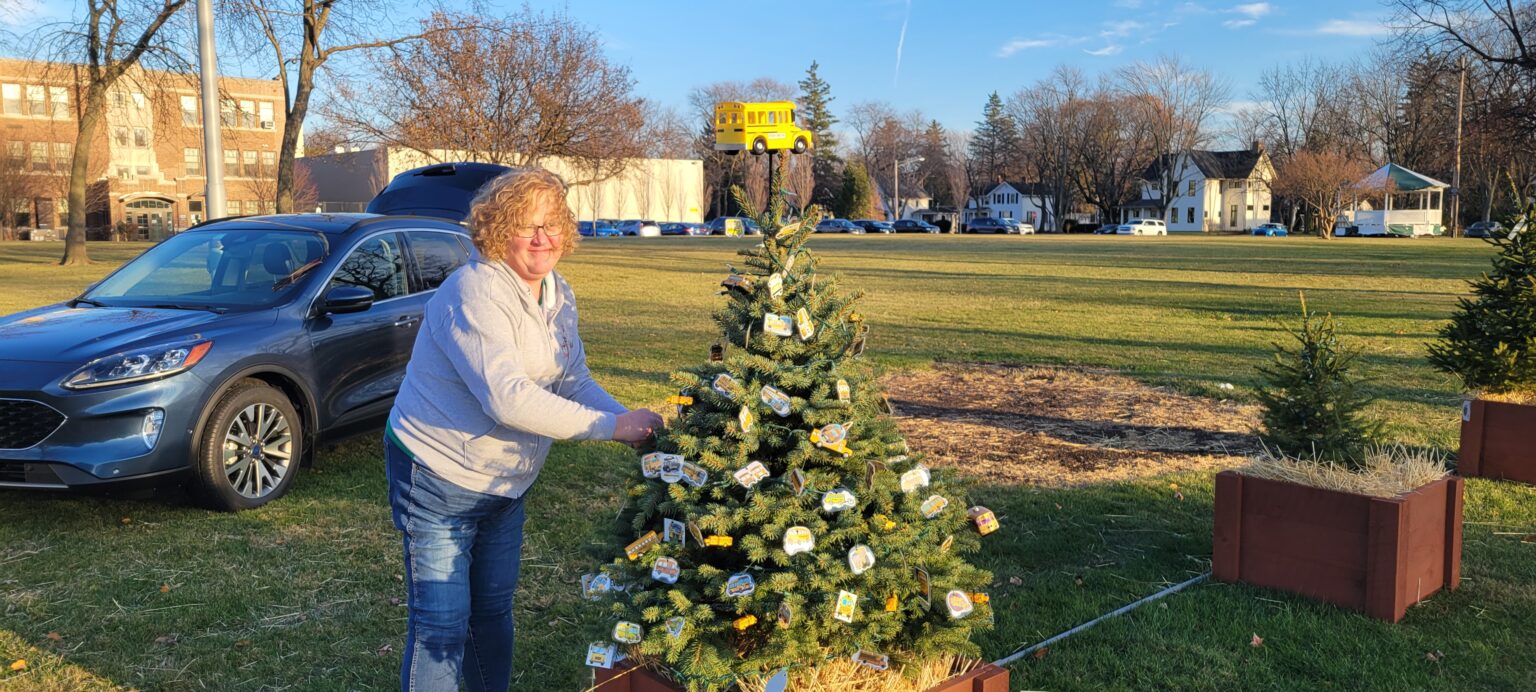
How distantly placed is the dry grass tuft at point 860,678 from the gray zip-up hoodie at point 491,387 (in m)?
0.88

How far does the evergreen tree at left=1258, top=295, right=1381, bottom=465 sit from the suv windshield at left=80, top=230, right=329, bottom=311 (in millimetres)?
5820

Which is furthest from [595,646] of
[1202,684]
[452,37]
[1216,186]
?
[1216,186]

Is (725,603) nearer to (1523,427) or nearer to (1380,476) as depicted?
(1380,476)

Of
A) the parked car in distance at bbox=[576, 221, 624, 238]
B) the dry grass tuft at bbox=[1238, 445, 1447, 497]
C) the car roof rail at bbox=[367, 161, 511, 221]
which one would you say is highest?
the parked car in distance at bbox=[576, 221, 624, 238]

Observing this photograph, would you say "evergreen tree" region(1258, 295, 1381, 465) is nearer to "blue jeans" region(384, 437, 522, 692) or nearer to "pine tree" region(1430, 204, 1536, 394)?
"pine tree" region(1430, 204, 1536, 394)

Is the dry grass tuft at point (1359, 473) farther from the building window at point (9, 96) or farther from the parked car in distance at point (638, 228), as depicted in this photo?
the building window at point (9, 96)

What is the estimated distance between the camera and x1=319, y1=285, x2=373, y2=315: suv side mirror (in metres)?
6.36

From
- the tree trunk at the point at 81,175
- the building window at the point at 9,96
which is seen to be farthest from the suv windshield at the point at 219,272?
the building window at the point at 9,96

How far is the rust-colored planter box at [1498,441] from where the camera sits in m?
6.43

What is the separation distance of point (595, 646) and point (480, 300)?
104 centimetres

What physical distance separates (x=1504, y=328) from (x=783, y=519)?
20.5 feet

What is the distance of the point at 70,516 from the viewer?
600 cm

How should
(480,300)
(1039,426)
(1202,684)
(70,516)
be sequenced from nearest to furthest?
(480,300), (1202,684), (70,516), (1039,426)

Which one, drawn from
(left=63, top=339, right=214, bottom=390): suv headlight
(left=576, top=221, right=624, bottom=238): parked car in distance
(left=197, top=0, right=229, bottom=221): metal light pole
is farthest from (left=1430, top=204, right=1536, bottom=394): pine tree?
(left=576, top=221, right=624, bottom=238): parked car in distance
